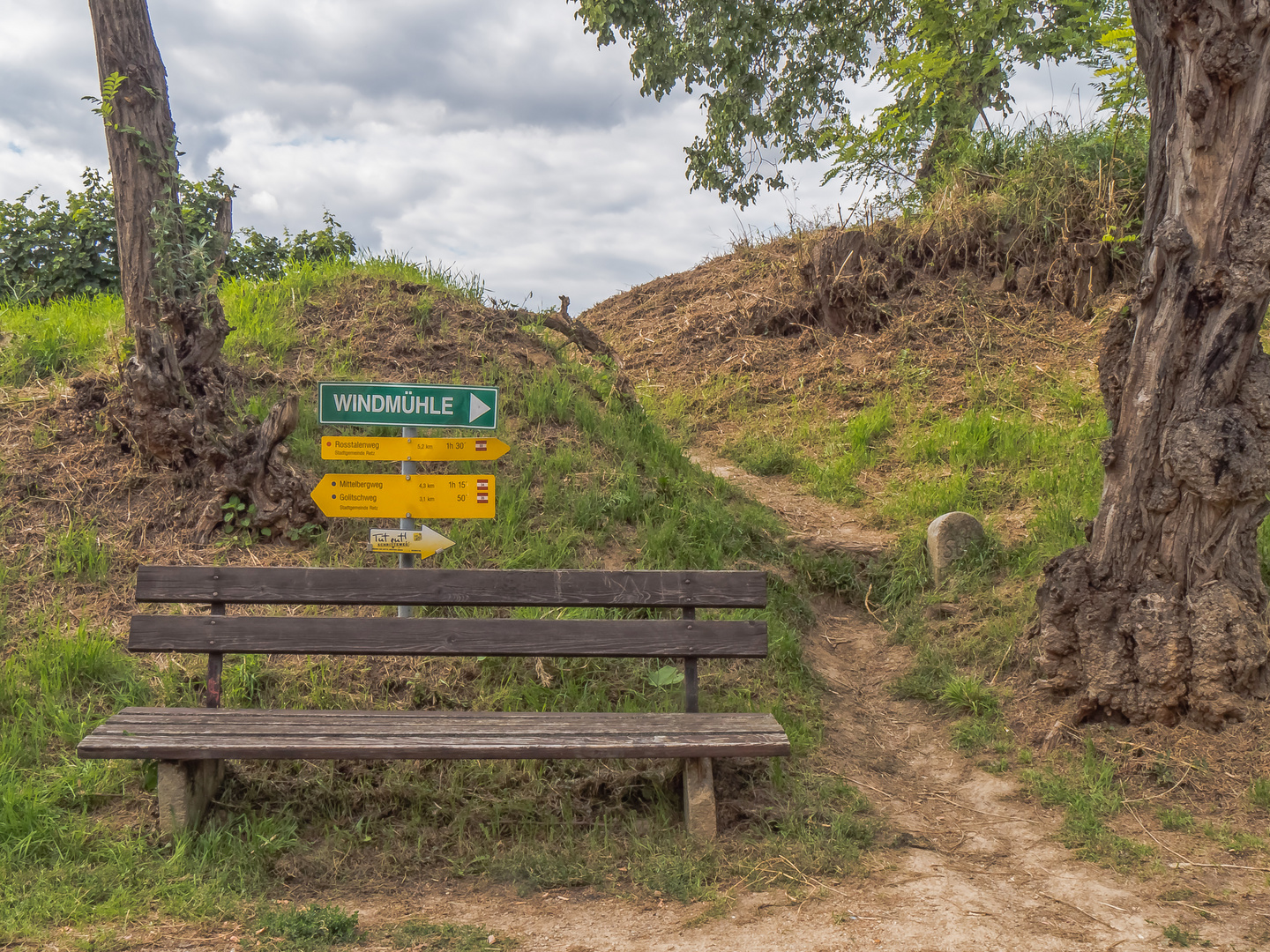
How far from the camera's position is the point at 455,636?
4.16 m

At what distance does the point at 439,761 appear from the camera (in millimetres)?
4059

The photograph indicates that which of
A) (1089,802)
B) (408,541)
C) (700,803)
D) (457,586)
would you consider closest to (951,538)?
(1089,802)

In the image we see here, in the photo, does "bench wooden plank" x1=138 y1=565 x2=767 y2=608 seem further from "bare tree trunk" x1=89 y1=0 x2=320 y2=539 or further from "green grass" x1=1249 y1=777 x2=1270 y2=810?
"green grass" x1=1249 y1=777 x2=1270 y2=810

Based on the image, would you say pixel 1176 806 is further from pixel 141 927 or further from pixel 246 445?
pixel 246 445

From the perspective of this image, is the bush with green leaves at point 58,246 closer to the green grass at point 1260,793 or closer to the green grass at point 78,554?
the green grass at point 78,554

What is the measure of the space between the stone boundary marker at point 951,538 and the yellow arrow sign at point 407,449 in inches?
131

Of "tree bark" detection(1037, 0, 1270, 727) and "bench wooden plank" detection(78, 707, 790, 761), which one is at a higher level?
"tree bark" detection(1037, 0, 1270, 727)

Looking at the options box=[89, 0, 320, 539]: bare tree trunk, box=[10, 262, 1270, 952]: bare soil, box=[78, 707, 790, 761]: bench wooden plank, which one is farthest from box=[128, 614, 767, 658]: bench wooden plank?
box=[89, 0, 320, 539]: bare tree trunk

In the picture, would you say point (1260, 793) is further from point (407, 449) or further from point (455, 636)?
point (407, 449)

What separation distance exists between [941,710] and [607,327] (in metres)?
9.88

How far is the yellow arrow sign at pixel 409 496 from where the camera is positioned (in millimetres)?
4586

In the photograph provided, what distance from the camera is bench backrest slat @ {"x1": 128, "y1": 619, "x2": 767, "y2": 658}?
4.13 meters

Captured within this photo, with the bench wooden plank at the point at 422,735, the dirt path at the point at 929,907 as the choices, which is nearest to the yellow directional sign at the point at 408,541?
the bench wooden plank at the point at 422,735

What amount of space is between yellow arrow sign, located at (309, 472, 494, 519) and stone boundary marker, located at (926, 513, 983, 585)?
131 inches
